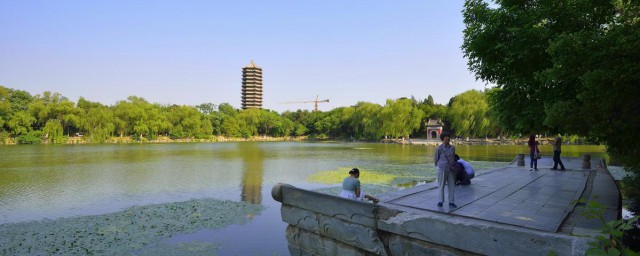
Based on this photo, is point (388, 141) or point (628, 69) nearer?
point (628, 69)

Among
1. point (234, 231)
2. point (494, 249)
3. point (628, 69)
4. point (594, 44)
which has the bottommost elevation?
point (234, 231)

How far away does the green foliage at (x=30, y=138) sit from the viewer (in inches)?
2175

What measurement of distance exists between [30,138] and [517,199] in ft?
223

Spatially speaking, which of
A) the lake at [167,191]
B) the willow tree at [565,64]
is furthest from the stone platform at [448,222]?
the lake at [167,191]

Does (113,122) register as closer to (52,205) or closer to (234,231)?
(52,205)

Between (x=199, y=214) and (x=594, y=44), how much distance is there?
393 inches

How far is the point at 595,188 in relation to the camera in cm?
Result: 875

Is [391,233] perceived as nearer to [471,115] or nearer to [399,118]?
[471,115]

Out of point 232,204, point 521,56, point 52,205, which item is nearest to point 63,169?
point 52,205

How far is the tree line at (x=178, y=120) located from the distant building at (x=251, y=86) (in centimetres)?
3549

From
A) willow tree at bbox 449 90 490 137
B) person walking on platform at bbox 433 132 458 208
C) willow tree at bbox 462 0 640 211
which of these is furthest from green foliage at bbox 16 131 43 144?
person walking on platform at bbox 433 132 458 208

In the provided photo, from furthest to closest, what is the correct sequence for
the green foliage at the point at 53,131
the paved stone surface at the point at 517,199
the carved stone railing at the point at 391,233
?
the green foliage at the point at 53,131
the paved stone surface at the point at 517,199
the carved stone railing at the point at 391,233

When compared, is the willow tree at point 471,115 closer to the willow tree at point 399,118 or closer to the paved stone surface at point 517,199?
the willow tree at point 399,118

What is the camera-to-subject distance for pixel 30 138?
55.5m
